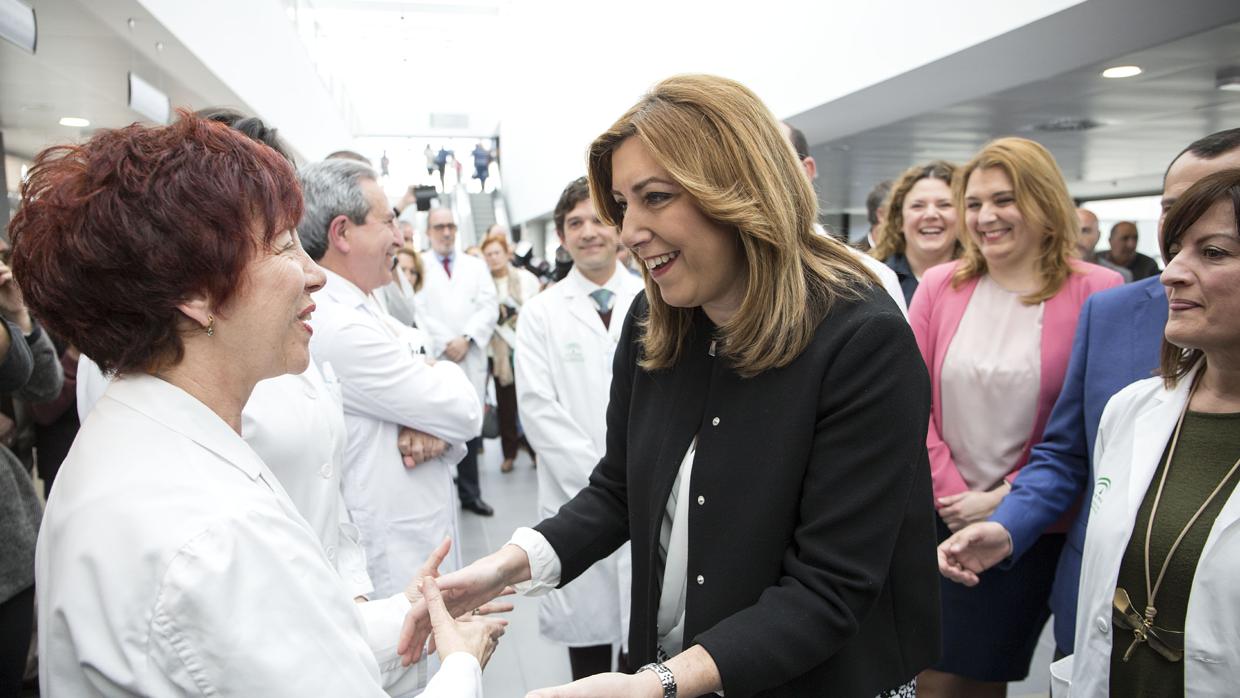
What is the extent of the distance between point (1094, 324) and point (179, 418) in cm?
206

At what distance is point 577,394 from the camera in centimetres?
323

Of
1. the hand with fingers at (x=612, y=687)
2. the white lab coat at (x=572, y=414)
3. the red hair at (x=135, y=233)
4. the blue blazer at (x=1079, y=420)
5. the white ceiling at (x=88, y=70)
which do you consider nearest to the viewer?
the red hair at (x=135, y=233)

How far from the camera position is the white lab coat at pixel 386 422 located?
2330mm

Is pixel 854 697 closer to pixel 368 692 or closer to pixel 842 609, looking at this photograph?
pixel 842 609

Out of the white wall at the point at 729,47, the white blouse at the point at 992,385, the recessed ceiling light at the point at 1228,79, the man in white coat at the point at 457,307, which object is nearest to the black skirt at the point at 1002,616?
the white blouse at the point at 992,385

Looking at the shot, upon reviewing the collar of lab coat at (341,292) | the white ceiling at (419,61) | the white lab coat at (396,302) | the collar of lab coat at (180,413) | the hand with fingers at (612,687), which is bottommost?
the hand with fingers at (612,687)

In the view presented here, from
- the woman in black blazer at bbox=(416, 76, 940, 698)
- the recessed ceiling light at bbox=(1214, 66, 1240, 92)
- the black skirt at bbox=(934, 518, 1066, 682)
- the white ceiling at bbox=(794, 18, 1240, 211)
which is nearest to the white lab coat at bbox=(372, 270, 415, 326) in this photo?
the woman in black blazer at bbox=(416, 76, 940, 698)

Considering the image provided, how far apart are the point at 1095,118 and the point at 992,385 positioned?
6619 mm

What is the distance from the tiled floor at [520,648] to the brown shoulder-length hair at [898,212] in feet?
6.02

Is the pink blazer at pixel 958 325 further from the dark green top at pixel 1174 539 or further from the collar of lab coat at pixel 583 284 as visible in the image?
the collar of lab coat at pixel 583 284

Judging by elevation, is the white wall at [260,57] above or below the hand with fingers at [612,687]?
above

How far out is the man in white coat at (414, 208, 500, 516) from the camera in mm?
6062

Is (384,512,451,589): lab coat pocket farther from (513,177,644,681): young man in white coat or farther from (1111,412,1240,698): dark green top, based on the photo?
(1111,412,1240,698): dark green top

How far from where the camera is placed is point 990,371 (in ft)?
7.70
